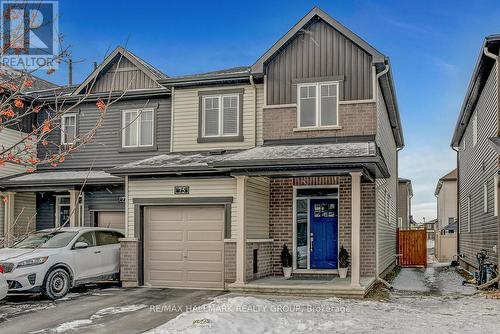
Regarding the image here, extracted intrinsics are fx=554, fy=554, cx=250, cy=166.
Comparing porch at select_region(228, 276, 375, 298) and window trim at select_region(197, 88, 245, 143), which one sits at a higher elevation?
window trim at select_region(197, 88, 245, 143)

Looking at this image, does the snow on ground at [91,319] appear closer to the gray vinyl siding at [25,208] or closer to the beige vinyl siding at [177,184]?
the beige vinyl siding at [177,184]

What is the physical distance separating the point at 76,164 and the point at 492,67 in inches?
542

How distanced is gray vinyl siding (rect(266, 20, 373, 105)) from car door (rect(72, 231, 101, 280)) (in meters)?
6.30

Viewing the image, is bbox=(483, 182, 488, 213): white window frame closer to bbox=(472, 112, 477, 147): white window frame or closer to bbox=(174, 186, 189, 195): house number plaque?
bbox=(472, 112, 477, 147): white window frame

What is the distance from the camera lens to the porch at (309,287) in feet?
42.1

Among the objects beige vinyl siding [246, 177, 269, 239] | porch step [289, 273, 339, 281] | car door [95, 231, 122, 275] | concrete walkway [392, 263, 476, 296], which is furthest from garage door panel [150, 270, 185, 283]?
concrete walkway [392, 263, 476, 296]

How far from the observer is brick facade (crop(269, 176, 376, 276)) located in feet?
49.3

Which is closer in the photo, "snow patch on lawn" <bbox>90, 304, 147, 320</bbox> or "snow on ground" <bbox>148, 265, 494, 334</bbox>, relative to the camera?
"snow on ground" <bbox>148, 265, 494, 334</bbox>

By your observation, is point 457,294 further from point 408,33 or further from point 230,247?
point 408,33

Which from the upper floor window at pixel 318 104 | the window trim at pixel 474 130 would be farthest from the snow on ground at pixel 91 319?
the window trim at pixel 474 130

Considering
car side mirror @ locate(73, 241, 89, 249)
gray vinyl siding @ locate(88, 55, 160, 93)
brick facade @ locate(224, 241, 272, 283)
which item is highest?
gray vinyl siding @ locate(88, 55, 160, 93)

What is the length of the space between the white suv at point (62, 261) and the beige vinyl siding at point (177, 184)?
35.1 inches

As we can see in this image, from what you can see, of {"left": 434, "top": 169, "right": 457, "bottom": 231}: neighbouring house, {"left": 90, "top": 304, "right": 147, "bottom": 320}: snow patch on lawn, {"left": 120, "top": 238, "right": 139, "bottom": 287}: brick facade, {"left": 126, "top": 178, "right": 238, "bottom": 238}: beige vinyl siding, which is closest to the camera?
{"left": 90, "top": 304, "right": 147, "bottom": 320}: snow patch on lawn

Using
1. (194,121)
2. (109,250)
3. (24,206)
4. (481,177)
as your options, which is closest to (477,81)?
(481,177)
